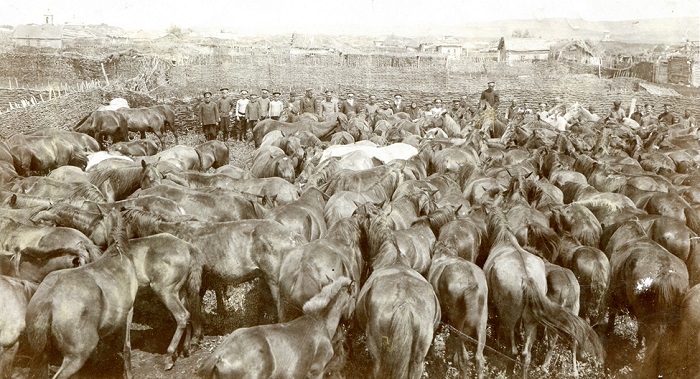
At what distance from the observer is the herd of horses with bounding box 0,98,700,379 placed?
18.1 ft

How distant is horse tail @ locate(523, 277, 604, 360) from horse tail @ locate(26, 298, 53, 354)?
5321mm

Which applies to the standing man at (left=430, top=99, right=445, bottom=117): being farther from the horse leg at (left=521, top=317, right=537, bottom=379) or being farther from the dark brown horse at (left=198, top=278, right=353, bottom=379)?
the dark brown horse at (left=198, top=278, right=353, bottom=379)

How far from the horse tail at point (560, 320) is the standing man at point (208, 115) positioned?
15.8 metres

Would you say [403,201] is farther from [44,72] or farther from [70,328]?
[44,72]

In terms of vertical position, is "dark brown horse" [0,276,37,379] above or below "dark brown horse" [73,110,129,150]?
below

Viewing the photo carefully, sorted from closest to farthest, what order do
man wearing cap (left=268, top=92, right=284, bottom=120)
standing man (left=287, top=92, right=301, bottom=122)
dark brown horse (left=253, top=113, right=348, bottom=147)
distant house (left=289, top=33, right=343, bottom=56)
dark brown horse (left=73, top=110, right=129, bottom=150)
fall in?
1. dark brown horse (left=73, top=110, right=129, bottom=150)
2. dark brown horse (left=253, top=113, right=348, bottom=147)
3. standing man (left=287, top=92, right=301, bottom=122)
4. man wearing cap (left=268, top=92, right=284, bottom=120)
5. distant house (left=289, top=33, right=343, bottom=56)

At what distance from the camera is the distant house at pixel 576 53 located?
3581 cm

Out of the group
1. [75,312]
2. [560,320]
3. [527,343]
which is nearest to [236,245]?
[75,312]

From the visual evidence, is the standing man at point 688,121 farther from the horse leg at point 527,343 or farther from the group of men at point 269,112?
the horse leg at point 527,343

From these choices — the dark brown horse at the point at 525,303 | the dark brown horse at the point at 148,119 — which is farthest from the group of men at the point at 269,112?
the dark brown horse at the point at 525,303

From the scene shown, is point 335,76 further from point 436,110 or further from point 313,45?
point 436,110

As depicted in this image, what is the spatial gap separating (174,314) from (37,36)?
24186 mm

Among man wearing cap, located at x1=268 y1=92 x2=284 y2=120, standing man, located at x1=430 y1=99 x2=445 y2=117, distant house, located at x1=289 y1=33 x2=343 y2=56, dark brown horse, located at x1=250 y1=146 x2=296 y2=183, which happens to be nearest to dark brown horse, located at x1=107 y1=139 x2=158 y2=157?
dark brown horse, located at x1=250 y1=146 x2=296 y2=183

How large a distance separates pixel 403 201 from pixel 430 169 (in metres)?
5.02
